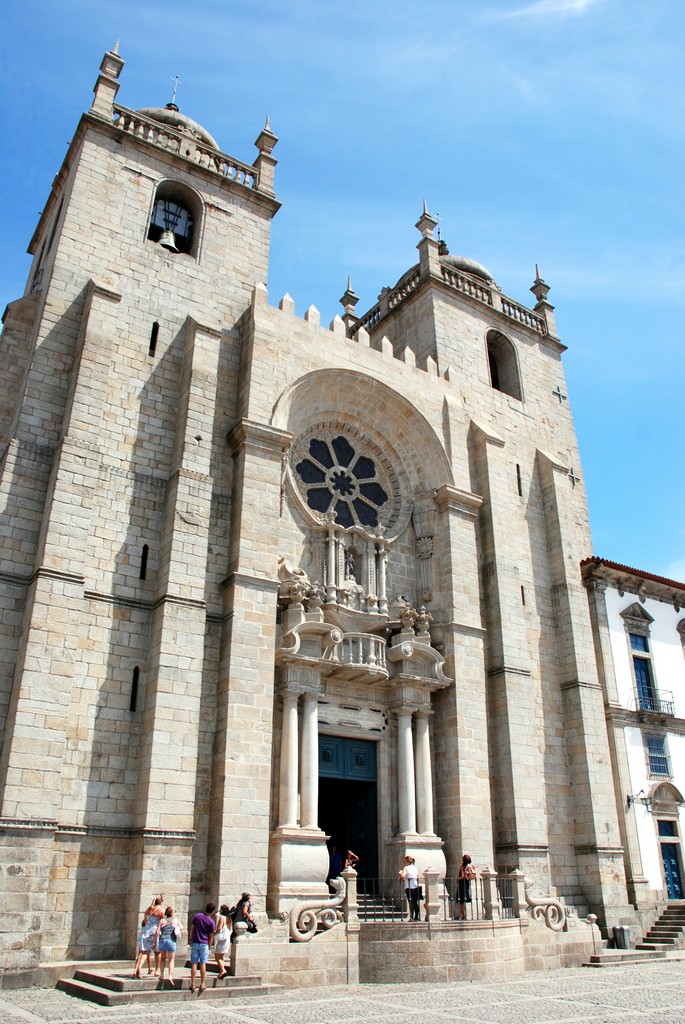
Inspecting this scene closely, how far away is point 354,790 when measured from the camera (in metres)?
17.5

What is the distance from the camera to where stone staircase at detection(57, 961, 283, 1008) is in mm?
9734

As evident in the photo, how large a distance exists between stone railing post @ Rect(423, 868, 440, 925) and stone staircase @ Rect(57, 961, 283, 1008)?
125 inches

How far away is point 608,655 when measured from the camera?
2189 cm

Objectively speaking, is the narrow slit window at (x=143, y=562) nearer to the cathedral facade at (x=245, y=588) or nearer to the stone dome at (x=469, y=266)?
the cathedral facade at (x=245, y=588)

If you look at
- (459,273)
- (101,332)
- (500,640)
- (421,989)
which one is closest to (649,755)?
(500,640)

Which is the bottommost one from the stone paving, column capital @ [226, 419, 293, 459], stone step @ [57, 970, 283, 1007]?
the stone paving

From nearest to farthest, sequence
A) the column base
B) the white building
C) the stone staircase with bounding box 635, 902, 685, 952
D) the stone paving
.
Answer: the stone paving < the column base < the stone staircase with bounding box 635, 902, 685, 952 < the white building

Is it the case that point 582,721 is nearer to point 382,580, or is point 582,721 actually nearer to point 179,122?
A: point 382,580

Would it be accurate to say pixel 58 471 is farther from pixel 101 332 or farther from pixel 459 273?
pixel 459 273

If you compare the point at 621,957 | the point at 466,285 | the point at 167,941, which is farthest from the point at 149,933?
the point at 466,285

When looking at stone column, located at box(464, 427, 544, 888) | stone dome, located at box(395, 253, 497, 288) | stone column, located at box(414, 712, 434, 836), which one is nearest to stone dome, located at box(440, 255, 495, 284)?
stone dome, located at box(395, 253, 497, 288)

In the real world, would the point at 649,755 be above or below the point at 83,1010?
above

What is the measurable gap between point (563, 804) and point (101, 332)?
1509 cm

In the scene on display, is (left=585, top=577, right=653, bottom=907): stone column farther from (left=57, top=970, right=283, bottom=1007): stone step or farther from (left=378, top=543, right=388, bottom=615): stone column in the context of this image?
(left=57, top=970, right=283, bottom=1007): stone step
